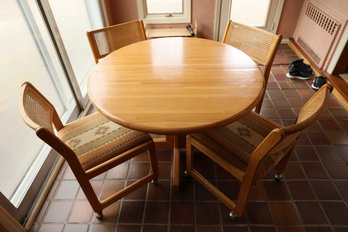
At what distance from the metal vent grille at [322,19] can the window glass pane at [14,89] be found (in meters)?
2.83

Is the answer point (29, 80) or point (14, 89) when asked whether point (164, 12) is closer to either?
point (29, 80)

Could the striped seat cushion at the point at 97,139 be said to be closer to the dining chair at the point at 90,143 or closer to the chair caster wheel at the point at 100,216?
the dining chair at the point at 90,143

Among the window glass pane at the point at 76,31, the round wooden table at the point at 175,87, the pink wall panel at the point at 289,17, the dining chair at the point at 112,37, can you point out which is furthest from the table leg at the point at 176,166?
the pink wall panel at the point at 289,17

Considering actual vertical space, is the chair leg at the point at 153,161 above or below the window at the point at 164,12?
below

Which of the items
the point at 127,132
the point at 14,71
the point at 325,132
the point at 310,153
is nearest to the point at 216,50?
the point at 127,132

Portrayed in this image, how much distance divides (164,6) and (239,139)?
247 centimetres

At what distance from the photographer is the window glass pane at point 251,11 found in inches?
120

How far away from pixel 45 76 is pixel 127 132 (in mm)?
1012

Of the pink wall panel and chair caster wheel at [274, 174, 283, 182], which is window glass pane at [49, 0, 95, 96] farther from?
the pink wall panel

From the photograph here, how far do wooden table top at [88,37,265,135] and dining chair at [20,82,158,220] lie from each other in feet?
0.81

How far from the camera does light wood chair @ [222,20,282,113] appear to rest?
1564 millimetres

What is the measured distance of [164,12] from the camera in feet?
9.94

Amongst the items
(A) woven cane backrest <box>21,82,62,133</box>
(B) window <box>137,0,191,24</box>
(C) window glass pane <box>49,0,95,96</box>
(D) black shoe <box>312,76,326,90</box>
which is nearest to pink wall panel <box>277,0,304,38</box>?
(D) black shoe <box>312,76,326,90</box>

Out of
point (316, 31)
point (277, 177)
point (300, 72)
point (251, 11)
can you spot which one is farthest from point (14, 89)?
point (316, 31)
